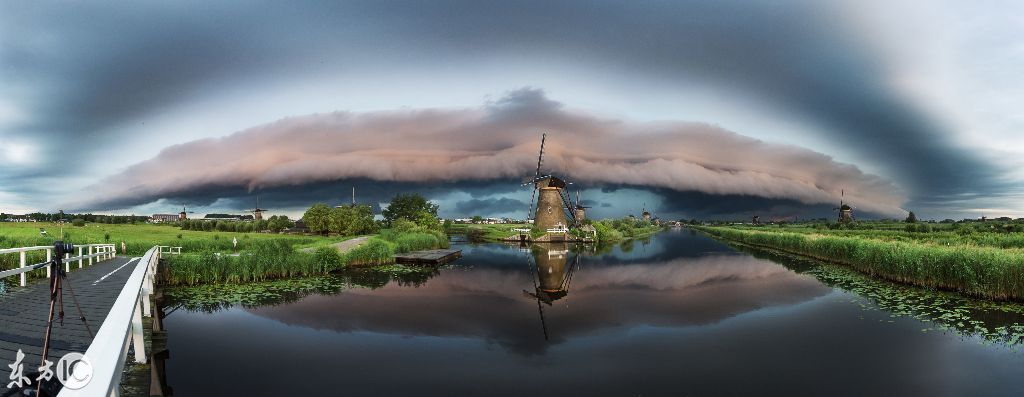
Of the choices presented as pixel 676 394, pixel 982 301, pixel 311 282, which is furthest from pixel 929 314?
pixel 311 282

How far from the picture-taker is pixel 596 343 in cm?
1199

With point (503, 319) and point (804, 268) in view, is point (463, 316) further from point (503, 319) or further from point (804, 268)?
point (804, 268)

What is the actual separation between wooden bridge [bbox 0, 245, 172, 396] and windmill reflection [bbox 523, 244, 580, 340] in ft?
30.6

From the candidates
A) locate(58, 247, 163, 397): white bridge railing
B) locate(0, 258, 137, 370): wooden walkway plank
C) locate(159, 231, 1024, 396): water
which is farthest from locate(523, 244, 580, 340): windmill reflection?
locate(58, 247, 163, 397): white bridge railing

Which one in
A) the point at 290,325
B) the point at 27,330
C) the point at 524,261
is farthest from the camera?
the point at 524,261

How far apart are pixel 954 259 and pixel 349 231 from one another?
174 feet

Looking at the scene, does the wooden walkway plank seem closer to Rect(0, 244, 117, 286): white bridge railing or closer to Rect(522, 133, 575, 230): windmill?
Rect(0, 244, 117, 286): white bridge railing

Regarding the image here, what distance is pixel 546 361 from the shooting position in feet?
34.5

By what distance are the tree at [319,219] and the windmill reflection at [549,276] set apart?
30.4 metres

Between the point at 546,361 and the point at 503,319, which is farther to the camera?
the point at 503,319

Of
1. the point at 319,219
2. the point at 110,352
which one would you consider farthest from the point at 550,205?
the point at 110,352

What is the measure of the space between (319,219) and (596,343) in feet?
170

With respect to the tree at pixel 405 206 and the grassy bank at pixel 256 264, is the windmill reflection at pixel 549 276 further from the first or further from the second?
the tree at pixel 405 206

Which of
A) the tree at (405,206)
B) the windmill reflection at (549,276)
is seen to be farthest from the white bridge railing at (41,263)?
the tree at (405,206)
